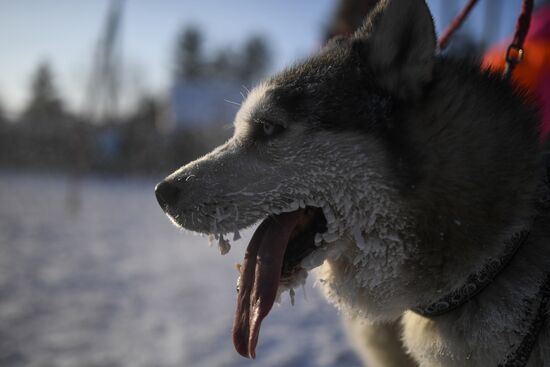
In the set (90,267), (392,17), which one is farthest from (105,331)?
(392,17)

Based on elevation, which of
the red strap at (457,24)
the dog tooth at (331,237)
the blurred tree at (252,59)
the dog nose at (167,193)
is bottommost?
the dog tooth at (331,237)

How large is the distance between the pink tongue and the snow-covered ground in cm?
154

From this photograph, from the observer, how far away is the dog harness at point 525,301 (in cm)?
129

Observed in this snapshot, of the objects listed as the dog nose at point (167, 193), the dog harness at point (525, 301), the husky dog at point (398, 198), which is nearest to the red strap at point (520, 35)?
the husky dog at point (398, 198)

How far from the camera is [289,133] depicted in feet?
5.29

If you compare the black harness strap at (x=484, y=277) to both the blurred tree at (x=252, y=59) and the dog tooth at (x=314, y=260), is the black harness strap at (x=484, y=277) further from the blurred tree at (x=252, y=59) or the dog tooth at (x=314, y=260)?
the blurred tree at (x=252, y=59)

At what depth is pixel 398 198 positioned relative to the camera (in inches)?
57.5

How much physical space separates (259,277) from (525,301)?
3.00 feet

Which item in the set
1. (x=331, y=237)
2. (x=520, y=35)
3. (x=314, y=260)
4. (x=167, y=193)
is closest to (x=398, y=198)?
(x=331, y=237)

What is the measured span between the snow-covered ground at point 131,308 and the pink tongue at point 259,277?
1.54 meters

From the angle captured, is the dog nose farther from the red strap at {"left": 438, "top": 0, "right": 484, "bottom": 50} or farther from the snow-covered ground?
the snow-covered ground

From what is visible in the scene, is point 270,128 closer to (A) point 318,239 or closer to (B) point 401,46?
(A) point 318,239

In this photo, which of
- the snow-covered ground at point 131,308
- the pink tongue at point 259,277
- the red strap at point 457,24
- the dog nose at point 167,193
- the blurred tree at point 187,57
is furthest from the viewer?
the blurred tree at point 187,57

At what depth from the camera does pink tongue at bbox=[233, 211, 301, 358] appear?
1.50m
